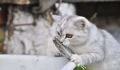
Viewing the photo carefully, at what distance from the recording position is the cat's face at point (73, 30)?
1.87 m

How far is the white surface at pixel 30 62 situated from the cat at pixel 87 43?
11 cm

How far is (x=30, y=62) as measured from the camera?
185cm

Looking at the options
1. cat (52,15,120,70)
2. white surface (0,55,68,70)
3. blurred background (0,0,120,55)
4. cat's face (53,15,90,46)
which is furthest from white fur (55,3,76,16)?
white surface (0,55,68,70)

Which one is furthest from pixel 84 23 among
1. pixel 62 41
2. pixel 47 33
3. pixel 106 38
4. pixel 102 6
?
pixel 102 6

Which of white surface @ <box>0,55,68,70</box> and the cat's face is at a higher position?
the cat's face

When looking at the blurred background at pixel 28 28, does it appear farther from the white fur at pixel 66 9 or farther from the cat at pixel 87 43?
the cat at pixel 87 43

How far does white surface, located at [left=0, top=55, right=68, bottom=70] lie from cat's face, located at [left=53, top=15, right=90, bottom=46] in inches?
4.7

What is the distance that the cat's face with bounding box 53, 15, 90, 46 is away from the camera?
73.8 inches

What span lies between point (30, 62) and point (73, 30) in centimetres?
29

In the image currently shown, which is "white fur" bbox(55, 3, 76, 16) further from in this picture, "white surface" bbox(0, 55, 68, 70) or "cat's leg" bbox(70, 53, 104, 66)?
"white surface" bbox(0, 55, 68, 70)

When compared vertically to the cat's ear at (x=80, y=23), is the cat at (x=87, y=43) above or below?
below

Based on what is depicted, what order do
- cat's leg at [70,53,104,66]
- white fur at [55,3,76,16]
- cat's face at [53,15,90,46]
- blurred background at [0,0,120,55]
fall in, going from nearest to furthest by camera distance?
cat's leg at [70,53,104,66] < cat's face at [53,15,90,46] < blurred background at [0,0,120,55] < white fur at [55,3,76,16]

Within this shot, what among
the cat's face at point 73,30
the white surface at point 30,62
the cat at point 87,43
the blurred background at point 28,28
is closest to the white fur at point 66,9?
the blurred background at point 28,28

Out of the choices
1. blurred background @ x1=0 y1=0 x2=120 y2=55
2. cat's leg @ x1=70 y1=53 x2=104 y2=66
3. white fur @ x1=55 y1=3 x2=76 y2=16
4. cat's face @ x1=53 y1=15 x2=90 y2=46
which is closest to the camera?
cat's leg @ x1=70 y1=53 x2=104 y2=66
